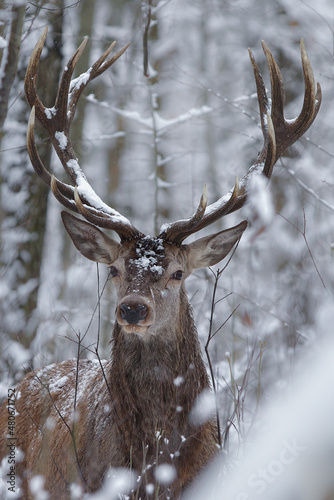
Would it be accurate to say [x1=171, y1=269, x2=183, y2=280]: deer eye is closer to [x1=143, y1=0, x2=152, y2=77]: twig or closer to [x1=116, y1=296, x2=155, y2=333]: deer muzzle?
[x1=116, y1=296, x2=155, y2=333]: deer muzzle

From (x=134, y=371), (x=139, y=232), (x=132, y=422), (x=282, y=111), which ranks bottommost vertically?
(x=132, y=422)

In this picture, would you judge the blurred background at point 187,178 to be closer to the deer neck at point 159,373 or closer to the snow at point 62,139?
the deer neck at point 159,373

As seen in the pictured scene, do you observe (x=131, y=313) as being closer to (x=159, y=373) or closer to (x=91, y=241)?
(x=159, y=373)

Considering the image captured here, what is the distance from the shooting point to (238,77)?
979 cm

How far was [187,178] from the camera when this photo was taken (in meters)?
9.07

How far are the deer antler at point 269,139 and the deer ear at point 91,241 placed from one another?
0.49m

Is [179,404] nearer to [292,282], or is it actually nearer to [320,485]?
[320,485]

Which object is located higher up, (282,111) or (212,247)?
(282,111)

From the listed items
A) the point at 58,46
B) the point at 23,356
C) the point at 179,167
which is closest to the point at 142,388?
the point at 23,356

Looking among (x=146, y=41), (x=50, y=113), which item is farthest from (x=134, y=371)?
(x=146, y=41)

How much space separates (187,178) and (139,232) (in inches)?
206

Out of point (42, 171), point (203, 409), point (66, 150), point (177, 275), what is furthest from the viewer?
point (66, 150)

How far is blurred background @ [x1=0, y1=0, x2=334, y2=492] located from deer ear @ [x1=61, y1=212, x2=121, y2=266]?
49cm

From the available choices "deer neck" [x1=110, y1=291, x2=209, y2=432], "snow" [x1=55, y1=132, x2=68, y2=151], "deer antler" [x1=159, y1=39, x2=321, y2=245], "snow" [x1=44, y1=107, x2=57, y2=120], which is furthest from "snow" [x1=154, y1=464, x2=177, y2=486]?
"snow" [x1=44, y1=107, x2=57, y2=120]
